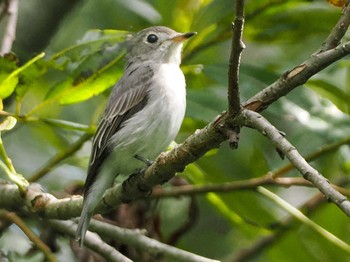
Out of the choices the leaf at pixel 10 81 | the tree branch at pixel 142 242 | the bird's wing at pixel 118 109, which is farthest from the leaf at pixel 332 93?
the leaf at pixel 10 81

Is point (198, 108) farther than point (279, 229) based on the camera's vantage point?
No

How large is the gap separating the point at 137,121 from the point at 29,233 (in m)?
0.76

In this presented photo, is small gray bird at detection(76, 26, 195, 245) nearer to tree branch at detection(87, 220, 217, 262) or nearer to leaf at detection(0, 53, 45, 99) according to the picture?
tree branch at detection(87, 220, 217, 262)

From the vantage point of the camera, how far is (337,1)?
288 cm

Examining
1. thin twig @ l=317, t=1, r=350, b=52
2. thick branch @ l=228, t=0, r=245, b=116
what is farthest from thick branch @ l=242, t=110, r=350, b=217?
thin twig @ l=317, t=1, r=350, b=52

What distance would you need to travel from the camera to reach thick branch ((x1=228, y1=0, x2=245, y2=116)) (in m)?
2.44

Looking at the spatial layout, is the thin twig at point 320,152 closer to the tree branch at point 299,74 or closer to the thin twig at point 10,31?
the tree branch at point 299,74

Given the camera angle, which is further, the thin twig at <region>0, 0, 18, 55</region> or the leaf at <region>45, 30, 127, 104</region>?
the thin twig at <region>0, 0, 18, 55</region>

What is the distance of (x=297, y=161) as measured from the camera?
7.73 ft

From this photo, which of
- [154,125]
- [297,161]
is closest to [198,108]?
[154,125]

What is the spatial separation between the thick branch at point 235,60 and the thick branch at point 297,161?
5 cm

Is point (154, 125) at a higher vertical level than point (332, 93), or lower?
lower

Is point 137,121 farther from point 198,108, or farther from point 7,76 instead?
point 7,76

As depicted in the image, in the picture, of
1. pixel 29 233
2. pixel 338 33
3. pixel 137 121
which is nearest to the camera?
pixel 338 33
